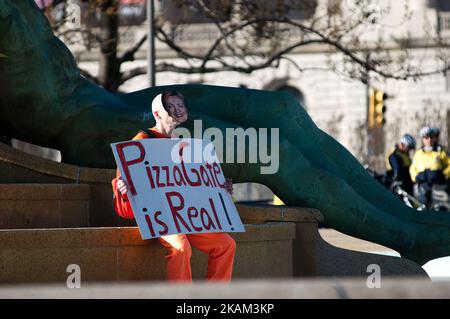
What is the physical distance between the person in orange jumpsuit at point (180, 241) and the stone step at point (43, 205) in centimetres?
107

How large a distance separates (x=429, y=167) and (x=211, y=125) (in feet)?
34.9

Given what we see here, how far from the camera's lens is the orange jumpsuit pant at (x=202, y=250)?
7.32m

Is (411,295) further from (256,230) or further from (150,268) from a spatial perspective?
(256,230)

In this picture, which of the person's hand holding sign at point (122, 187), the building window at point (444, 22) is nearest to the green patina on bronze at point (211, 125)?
the person's hand holding sign at point (122, 187)

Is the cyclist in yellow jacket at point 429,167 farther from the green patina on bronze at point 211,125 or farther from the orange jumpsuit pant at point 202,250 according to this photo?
the orange jumpsuit pant at point 202,250

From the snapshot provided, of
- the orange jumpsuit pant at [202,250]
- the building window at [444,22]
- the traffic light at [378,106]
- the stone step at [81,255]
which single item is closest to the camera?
the orange jumpsuit pant at [202,250]

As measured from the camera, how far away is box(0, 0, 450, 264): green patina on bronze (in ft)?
29.4

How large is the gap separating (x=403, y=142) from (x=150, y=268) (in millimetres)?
12517

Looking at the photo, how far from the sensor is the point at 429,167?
63.5ft

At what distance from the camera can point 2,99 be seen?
901 cm

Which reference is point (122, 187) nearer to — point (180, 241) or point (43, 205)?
point (180, 241)
